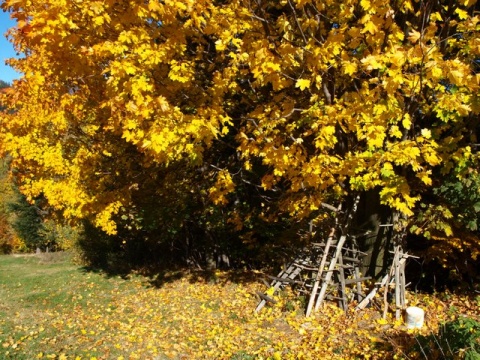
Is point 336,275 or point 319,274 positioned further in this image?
point 336,275

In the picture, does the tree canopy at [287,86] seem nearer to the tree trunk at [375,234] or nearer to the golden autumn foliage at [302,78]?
the golden autumn foliage at [302,78]

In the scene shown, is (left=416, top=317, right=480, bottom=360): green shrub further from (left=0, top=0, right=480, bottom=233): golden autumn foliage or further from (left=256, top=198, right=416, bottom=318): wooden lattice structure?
(left=256, top=198, right=416, bottom=318): wooden lattice structure

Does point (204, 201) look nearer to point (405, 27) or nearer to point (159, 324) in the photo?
point (159, 324)

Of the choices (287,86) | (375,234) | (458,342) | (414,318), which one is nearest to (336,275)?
(375,234)

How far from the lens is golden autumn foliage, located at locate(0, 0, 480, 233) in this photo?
4.29 m

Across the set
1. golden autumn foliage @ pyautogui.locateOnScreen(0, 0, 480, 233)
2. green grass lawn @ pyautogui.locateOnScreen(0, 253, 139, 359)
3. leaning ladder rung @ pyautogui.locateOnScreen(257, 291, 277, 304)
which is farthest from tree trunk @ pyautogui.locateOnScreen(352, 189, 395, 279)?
green grass lawn @ pyautogui.locateOnScreen(0, 253, 139, 359)

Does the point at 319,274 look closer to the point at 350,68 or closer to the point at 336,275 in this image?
the point at 336,275

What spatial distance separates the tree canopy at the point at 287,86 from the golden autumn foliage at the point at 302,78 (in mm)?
22

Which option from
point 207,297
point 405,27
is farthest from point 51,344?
point 405,27

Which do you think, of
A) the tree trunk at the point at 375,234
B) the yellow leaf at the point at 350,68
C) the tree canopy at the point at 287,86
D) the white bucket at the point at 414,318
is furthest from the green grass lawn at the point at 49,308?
the yellow leaf at the point at 350,68

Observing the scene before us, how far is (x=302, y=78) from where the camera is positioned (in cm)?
502

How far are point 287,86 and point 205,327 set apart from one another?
372 centimetres

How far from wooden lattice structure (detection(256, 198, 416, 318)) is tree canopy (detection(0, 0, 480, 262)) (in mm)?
770

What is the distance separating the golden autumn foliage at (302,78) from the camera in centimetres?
429
